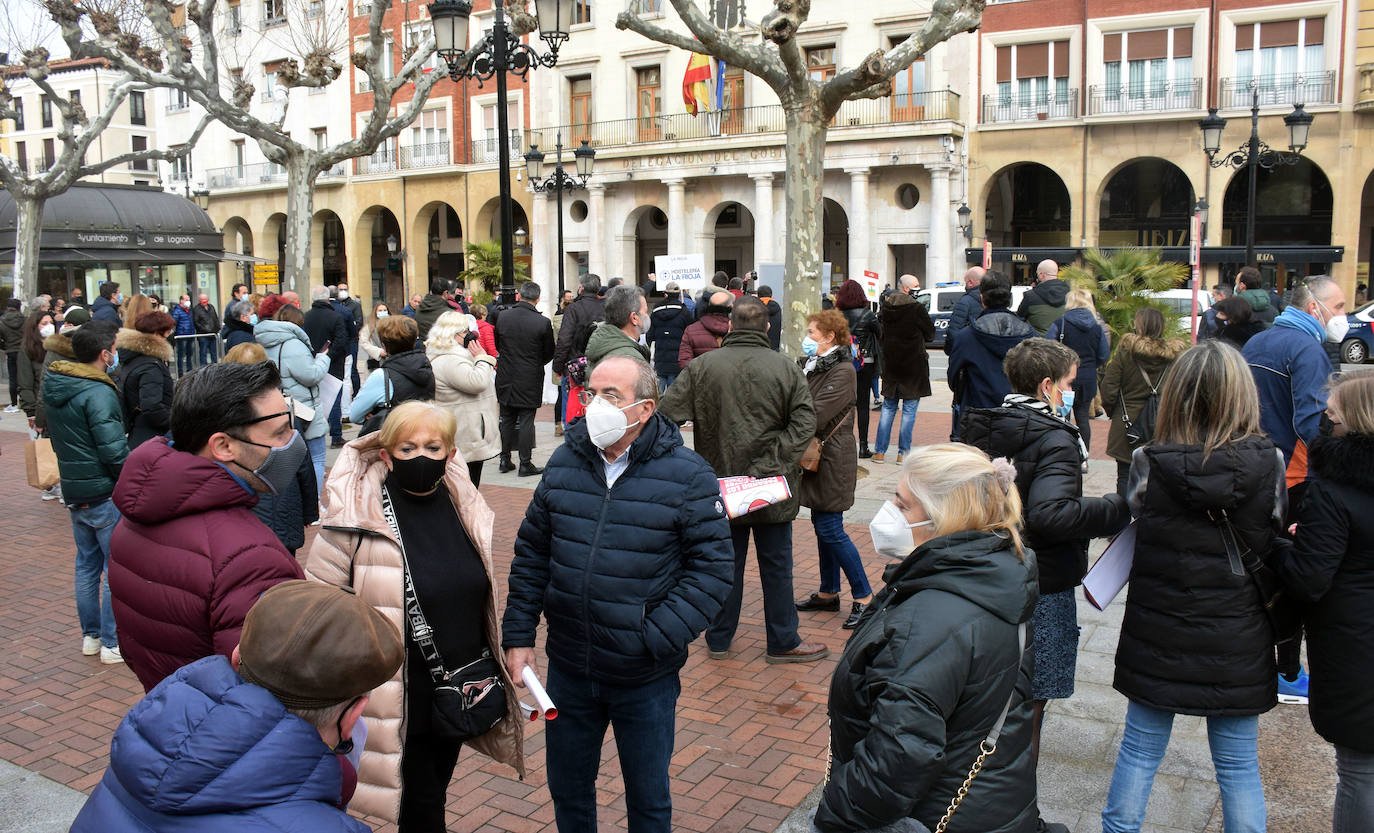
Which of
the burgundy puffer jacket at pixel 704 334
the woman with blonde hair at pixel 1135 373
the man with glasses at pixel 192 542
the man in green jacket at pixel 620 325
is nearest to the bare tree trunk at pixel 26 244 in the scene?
the burgundy puffer jacket at pixel 704 334

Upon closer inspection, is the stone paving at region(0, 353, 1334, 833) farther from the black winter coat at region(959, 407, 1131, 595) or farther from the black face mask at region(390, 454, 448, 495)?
the black face mask at region(390, 454, 448, 495)

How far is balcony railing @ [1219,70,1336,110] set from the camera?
2845 centimetres

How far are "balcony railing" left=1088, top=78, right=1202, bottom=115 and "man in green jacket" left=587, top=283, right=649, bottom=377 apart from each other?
26.8 meters

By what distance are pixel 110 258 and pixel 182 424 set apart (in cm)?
2694

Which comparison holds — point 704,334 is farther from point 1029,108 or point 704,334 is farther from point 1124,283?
point 1029,108

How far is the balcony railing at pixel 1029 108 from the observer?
3138 cm

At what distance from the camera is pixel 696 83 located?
33406mm

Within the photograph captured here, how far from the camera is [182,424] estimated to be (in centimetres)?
306

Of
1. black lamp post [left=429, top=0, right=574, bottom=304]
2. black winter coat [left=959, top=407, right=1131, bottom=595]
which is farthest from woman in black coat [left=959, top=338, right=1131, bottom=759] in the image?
black lamp post [left=429, top=0, right=574, bottom=304]

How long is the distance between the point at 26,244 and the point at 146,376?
1940 cm

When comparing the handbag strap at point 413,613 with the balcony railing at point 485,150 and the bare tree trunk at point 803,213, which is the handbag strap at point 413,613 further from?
the balcony railing at point 485,150

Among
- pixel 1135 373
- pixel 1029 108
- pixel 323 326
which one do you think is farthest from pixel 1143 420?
pixel 1029 108

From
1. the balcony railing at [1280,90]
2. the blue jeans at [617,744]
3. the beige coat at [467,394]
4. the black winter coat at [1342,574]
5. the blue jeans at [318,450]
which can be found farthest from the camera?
the balcony railing at [1280,90]

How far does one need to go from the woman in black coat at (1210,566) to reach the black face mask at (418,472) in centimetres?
223
